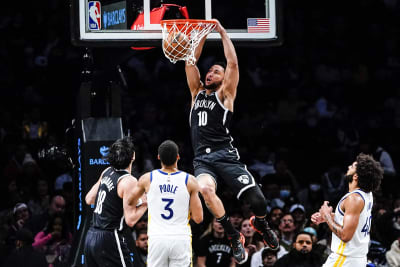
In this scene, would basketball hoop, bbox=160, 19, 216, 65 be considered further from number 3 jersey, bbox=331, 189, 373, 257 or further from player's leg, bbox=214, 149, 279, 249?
number 3 jersey, bbox=331, 189, 373, 257

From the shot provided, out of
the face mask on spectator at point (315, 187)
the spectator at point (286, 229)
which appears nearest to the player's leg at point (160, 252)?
the spectator at point (286, 229)

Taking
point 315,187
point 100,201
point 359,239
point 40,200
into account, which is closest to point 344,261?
point 359,239

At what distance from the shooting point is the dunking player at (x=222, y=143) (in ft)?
27.9

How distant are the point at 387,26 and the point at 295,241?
7.55 m

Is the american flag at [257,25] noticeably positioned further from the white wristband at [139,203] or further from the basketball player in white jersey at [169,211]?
the white wristband at [139,203]

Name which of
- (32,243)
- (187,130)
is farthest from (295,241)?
(187,130)

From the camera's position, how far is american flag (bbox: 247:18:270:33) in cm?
931

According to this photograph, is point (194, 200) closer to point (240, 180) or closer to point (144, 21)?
point (240, 180)

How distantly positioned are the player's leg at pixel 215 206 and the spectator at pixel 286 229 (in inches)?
104

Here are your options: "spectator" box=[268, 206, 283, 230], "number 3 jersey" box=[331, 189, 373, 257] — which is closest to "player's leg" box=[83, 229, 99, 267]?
"number 3 jersey" box=[331, 189, 373, 257]

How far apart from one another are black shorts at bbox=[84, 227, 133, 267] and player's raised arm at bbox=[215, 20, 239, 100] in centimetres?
191

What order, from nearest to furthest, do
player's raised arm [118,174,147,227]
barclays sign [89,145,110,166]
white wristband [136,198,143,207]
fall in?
1. player's raised arm [118,174,147,227]
2. white wristband [136,198,143,207]
3. barclays sign [89,145,110,166]

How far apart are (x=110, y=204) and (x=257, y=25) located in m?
2.73

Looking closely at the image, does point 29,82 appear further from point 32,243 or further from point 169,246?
point 169,246
